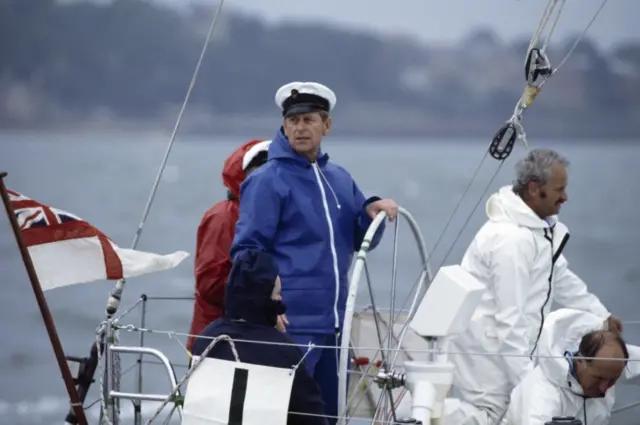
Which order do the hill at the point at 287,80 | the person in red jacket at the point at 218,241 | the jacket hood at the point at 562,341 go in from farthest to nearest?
1. the hill at the point at 287,80
2. the person in red jacket at the point at 218,241
3. the jacket hood at the point at 562,341

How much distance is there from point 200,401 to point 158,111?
46.3 m

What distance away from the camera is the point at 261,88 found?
4962cm

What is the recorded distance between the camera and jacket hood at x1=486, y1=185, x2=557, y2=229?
16.1 feet

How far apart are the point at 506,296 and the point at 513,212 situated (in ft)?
1.02

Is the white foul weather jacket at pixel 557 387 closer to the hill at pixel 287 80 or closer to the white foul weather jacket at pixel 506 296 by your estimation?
the white foul weather jacket at pixel 506 296

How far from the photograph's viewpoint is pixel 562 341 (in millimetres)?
4648

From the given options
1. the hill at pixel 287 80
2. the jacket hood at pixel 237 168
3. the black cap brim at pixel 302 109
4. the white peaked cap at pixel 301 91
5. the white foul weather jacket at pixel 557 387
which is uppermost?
the hill at pixel 287 80

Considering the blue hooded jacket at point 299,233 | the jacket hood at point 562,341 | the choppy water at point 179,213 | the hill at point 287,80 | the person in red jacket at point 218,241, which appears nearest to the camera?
the jacket hood at point 562,341

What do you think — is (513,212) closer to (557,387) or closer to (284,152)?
(557,387)

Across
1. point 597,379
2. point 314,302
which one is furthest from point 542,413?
point 314,302

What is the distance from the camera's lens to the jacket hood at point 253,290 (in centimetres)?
407

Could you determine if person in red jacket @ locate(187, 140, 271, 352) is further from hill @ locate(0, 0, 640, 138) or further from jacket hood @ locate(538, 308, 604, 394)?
hill @ locate(0, 0, 640, 138)

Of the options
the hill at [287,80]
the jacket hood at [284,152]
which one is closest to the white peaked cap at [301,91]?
the jacket hood at [284,152]

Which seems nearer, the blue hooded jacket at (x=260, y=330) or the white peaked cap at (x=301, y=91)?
the blue hooded jacket at (x=260, y=330)
